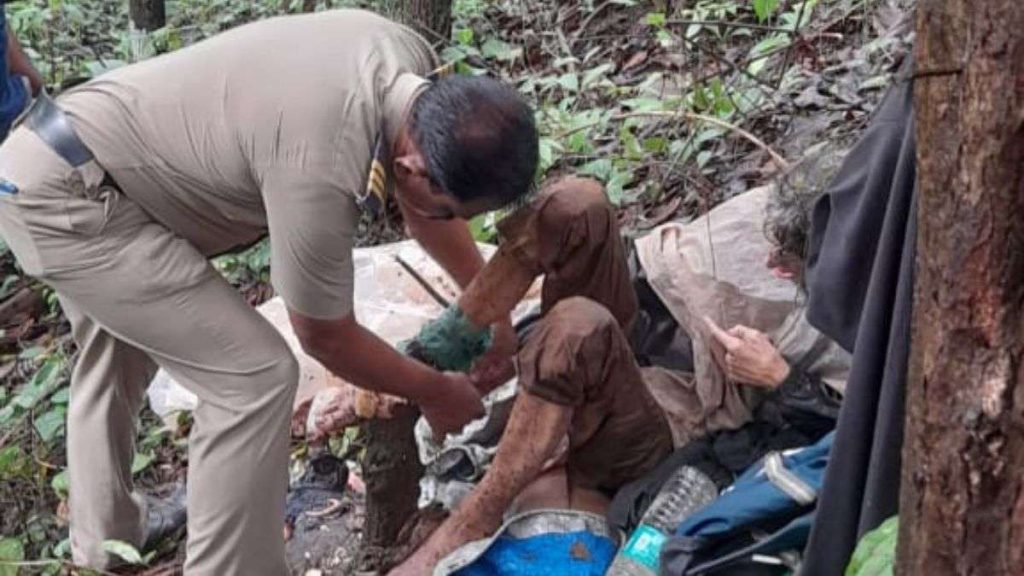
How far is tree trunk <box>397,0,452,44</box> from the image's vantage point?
5.59 m

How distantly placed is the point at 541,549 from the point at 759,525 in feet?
2.03

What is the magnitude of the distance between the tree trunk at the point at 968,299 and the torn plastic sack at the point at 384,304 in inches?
103

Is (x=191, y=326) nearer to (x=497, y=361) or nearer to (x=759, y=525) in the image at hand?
(x=497, y=361)

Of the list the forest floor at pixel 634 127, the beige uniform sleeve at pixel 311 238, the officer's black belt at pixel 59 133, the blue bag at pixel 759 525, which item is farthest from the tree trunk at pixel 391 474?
the officer's black belt at pixel 59 133

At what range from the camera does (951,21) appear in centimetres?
113

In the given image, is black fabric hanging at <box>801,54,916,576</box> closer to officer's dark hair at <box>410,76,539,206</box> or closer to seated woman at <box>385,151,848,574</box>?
officer's dark hair at <box>410,76,539,206</box>

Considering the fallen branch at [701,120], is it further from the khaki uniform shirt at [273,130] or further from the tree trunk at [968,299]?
the tree trunk at [968,299]

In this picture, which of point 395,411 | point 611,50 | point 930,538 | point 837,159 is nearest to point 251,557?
point 395,411

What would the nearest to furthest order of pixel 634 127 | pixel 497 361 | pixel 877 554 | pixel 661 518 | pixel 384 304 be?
1. pixel 877 554
2. pixel 661 518
3. pixel 497 361
4. pixel 384 304
5. pixel 634 127

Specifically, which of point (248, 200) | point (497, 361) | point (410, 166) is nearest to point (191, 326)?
point (248, 200)

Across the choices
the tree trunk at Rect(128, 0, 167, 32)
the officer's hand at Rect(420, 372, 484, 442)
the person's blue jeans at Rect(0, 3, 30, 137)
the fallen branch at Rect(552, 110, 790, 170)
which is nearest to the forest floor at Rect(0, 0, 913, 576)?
the fallen branch at Rect(552, 110, 790, 170)

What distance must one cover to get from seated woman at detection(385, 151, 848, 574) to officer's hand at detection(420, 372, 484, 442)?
4.5 inches

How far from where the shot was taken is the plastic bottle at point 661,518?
2928 millimetres

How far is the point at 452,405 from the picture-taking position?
3.05 metres
